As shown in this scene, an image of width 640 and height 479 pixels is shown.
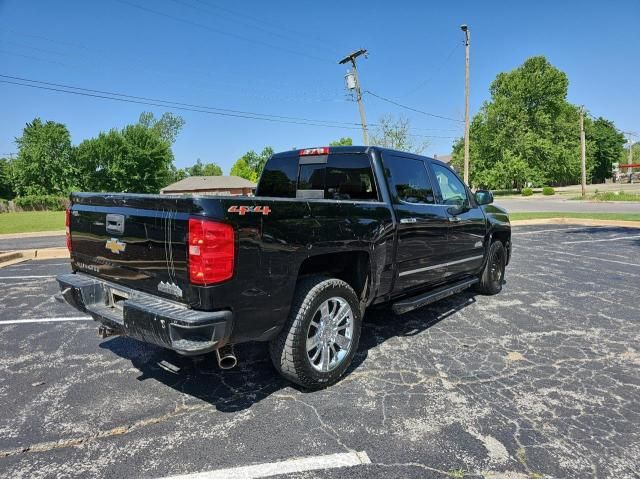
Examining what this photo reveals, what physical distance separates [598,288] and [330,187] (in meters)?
4.85

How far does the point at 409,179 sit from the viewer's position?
4.32 m

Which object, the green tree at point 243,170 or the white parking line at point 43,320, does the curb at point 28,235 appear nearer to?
the white parking line at point 43,320

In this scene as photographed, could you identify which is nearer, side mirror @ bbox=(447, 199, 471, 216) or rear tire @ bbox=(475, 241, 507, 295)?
side mirror @ bbox=(447, 199, 471, 216)

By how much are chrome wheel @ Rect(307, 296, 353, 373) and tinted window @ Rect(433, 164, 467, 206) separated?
6.90 feet

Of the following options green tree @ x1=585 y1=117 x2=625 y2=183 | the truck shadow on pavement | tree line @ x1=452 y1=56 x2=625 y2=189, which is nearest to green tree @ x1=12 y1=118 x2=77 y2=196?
tree line @ x1=452 y1=56 x2=625 y2=189

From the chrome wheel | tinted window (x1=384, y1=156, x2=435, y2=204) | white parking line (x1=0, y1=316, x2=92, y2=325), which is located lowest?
white parking line (x1=0, y1=316, x2=92, y2=325)

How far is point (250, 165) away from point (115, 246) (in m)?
116

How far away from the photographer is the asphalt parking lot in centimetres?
241

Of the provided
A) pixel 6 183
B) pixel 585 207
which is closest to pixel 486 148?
pixel 585 207

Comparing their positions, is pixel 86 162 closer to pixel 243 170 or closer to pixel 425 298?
pixel 243 170

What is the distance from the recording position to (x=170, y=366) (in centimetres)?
372

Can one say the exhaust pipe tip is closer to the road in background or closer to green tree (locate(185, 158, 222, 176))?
the road in background

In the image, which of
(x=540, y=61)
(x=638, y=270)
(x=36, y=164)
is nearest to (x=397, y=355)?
(x=638, y=270)

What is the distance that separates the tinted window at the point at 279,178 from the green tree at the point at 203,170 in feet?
451
